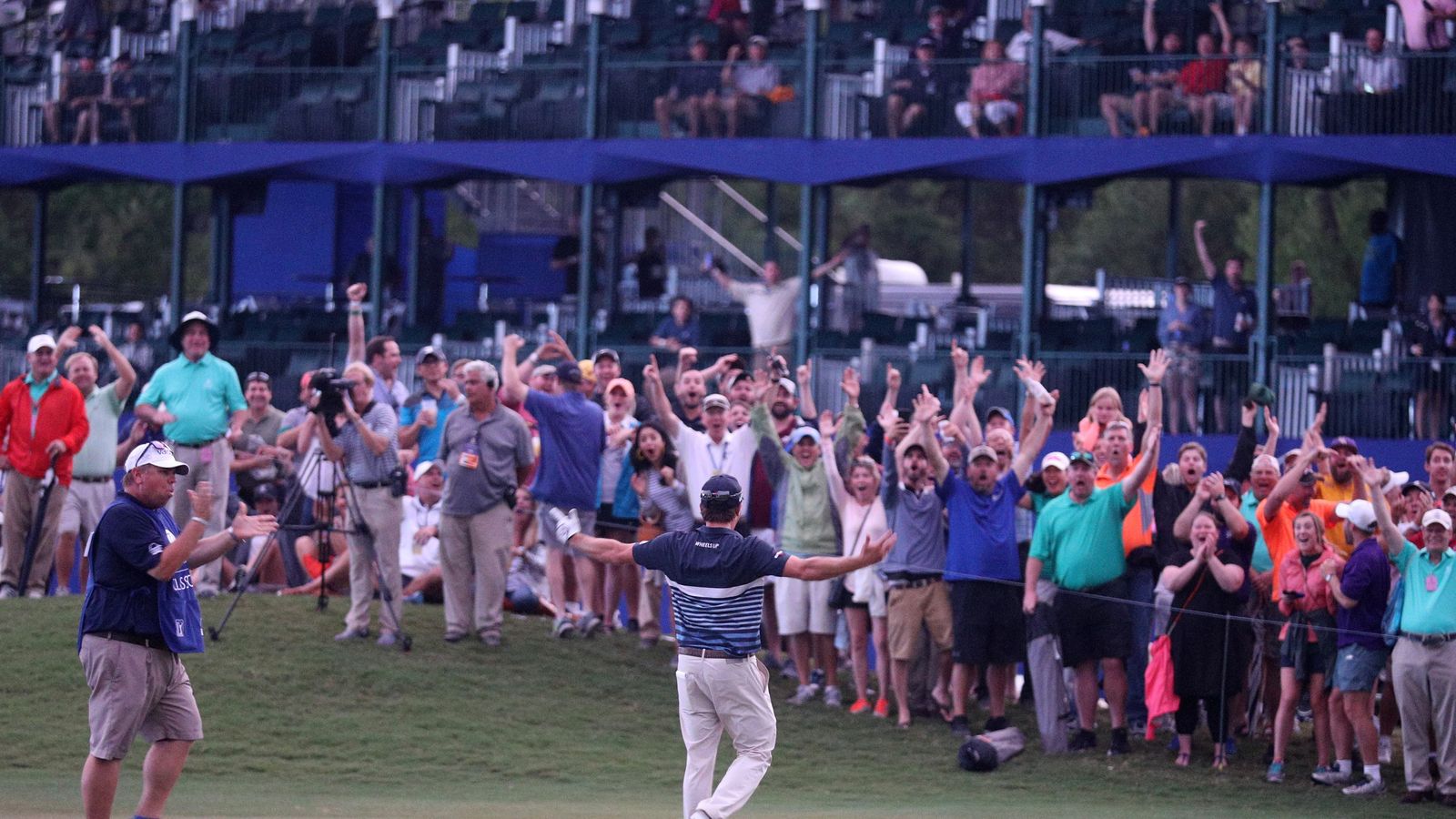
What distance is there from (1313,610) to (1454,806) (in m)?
1.52

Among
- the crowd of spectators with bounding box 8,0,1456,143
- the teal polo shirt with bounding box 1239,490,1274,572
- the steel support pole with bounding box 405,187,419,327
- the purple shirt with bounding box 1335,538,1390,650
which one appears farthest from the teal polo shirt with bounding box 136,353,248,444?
the steel support pole with bounding box 405,187,419,327

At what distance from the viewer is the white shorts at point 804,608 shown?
15695 mm

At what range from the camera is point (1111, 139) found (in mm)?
23922

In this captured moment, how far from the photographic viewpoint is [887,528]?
50.8 ft

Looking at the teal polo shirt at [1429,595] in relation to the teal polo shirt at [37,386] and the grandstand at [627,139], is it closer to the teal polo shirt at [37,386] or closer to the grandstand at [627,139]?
the grandstand at [627,139]

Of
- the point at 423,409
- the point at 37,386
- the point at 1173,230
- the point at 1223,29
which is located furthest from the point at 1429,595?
the point at 1173,230

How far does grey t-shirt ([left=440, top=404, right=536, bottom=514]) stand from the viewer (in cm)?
1569

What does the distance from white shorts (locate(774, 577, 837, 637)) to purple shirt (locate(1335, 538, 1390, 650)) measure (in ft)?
12.7

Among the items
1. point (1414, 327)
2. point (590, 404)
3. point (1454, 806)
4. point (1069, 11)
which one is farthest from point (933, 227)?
point (1454, 806)

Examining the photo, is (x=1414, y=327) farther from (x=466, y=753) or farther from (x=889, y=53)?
(x=466, y=753)

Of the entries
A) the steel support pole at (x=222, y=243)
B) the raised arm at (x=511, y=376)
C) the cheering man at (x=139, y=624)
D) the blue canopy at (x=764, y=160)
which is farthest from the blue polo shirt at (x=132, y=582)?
the steel support pole at (x=222, y=243)

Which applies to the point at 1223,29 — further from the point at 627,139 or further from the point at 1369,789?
the point at 1369,789

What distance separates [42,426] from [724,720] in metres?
8.11

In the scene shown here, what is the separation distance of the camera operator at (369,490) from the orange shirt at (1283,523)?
20.4 feet
